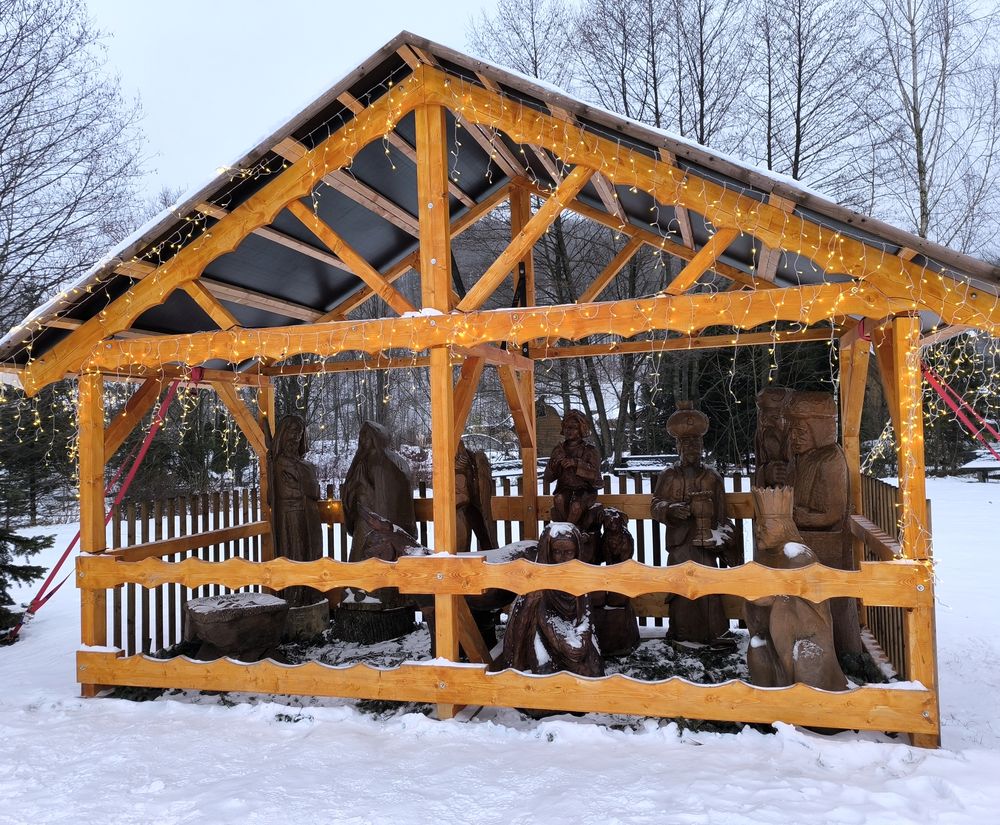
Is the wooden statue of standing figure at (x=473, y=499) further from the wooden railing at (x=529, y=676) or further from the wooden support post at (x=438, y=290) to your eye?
the wooden railing at (x=529, y=676)

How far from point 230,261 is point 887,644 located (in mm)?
6464

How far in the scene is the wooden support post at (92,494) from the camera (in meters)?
5.88

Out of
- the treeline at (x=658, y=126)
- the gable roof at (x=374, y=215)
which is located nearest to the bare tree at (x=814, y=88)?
the treeline at (x=658, y=126)

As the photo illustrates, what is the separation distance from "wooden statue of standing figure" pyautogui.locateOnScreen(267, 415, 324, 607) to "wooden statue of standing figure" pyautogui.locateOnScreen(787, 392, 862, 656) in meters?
5.09

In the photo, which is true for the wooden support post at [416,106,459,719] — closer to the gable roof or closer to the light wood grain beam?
the light wood grain beam

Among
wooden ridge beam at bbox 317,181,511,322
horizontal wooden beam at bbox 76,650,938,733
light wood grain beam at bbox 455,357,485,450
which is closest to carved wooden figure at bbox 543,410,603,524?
light wood grain beam at bbox 455,357,485,450

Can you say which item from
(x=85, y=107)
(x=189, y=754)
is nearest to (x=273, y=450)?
(x=189, y=754)

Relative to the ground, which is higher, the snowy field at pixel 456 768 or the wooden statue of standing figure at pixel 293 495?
the wooden statue of standing figure at pixel 293 495

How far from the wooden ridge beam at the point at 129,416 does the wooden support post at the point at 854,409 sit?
628 cm

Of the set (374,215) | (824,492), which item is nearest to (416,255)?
(374,215)

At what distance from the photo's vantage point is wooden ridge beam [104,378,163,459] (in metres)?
6.11

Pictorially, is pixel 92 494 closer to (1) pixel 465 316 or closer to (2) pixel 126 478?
(2) pixel 126 478

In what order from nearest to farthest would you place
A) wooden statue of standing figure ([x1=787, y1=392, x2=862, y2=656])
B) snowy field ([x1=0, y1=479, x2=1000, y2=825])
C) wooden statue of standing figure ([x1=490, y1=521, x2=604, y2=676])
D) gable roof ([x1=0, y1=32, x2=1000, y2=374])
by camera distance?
snowy field ([x1=0, y1=479, x2=1000, y2=825]) < gable roof ([x1=0, y1=32, x2=1000, y2=374]) < wooden statue of standing figure ([x1=490, y1=521, x2=604, y2=676]) < wooden statue of standing figure ([x1=787, y1=392, x2=862, y2=656])

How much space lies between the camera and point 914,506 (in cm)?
441
